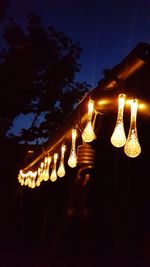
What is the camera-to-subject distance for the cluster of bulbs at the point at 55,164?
12.2ft

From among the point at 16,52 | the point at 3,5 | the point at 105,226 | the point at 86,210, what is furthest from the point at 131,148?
the point at 16,52

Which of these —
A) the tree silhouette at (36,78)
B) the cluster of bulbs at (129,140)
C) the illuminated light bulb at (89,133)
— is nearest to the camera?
the cluster of bulbs at (129,140)

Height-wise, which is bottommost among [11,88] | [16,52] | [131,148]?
[131,148]

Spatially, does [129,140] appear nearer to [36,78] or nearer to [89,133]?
[89,133]

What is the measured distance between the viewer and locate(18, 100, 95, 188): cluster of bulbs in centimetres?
371

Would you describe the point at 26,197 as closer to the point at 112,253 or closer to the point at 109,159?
the point at 112,253

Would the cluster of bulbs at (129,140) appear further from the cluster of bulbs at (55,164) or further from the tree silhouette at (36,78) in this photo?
the tree silhouette at (36,78)

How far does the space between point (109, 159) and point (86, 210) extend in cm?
259

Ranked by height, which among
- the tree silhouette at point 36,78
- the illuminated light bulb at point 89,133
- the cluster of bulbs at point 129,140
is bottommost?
the cluster of bulbs at point 129,140

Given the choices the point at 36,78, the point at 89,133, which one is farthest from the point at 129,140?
the point at 36,78

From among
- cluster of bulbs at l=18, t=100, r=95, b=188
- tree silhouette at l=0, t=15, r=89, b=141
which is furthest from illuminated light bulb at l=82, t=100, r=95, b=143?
tree silhouette at l=0, t=15, r=89, b=141

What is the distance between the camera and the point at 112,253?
25.2 feet

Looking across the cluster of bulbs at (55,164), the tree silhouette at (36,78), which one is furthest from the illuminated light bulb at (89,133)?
the tree silhouette at (36,78)

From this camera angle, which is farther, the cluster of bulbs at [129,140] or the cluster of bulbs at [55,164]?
the cluster of bulbs at [55,164]
